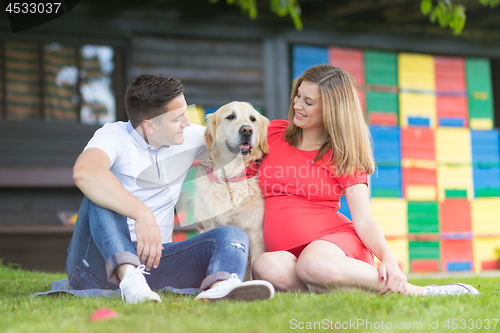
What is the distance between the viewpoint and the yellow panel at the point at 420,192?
5.91 m

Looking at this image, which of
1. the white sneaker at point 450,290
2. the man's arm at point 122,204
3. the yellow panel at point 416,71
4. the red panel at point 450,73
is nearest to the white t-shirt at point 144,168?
the man's arm at point 122,204

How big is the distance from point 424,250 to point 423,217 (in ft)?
1.41

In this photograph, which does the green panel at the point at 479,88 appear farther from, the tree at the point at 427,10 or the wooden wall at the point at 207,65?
the wooden wall at the point at 207,65

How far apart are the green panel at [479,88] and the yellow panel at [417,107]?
1.97 ft

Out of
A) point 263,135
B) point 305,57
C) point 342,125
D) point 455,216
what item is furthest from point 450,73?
point 342,125

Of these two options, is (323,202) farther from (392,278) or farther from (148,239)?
(148,239)

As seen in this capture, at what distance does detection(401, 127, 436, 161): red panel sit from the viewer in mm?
5941

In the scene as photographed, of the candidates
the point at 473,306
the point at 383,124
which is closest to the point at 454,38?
the point at 383,124

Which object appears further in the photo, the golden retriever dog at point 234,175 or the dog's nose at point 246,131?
the dog's nose at point 246,131

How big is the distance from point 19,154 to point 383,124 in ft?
14.3

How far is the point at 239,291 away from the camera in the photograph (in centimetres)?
166

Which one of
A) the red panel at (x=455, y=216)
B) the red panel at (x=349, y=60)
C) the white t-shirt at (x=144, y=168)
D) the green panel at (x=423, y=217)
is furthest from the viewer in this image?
the red panel at (x=455, y=216)

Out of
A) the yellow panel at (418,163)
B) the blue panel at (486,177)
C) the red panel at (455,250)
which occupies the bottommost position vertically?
the red panel at (455,250)

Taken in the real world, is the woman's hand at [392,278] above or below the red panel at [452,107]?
below
